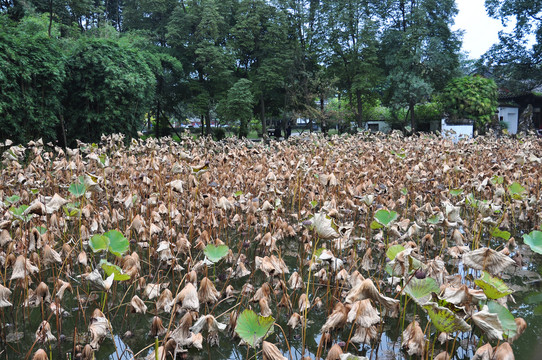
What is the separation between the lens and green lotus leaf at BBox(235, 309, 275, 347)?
1.37m

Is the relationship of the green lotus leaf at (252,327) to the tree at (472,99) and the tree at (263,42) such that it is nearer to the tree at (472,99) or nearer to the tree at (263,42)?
the tree at (263,42)

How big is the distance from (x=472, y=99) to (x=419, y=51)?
11.1ft

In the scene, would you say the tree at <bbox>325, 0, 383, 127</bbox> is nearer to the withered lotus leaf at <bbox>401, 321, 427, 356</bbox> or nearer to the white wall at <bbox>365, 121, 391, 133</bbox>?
the white wall at <bbox>365, 121, 391, 133</bbox>

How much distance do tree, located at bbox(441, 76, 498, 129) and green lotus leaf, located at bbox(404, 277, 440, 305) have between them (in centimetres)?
1740

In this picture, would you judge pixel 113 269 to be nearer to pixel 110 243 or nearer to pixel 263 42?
pixel 110 243

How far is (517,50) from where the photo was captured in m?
20.9

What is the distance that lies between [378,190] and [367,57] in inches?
676

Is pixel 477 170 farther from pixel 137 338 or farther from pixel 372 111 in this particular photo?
pixel 372 111

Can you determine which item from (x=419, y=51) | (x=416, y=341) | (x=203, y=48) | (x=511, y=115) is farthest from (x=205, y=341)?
(x=511, y=115)

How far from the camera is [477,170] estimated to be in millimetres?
4477

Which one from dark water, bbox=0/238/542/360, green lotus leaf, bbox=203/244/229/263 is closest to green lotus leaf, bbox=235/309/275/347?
dark water, bbox=0/238/542/360

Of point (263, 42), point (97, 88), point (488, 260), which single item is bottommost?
point (488, 260)

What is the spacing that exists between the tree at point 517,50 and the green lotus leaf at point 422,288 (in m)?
23.7

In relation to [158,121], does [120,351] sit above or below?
below
